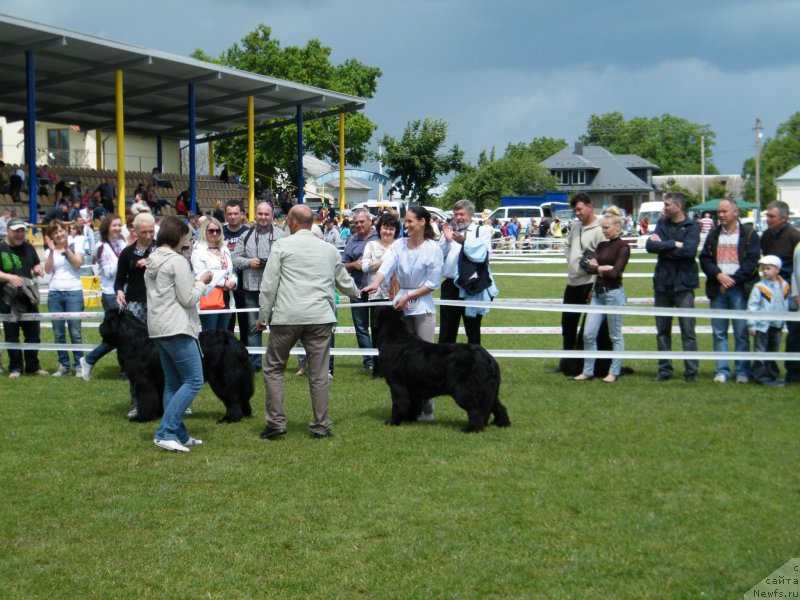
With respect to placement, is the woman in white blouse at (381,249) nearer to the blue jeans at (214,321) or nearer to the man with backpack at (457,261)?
the man with backpack at (457,261)

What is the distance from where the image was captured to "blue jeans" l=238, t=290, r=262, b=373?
33.4 feet

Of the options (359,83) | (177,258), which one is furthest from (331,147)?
(177,258)

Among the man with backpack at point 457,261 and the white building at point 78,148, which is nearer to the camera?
the man with backpack at point 457,261

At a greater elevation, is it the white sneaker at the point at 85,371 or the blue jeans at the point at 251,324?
the blue jeans at the point at 251,324

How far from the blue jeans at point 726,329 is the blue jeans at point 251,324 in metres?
5.19

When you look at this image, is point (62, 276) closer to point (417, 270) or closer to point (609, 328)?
point (417, 270)

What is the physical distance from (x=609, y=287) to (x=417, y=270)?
2851mm

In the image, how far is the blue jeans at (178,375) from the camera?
6.62 meters

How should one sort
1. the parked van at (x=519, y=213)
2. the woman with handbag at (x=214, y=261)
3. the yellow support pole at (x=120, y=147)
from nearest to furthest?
the woman with handbag at (x=214, y=261), the yellow support pole at (x=120, y=147), the parked van at (x=519, y=213)

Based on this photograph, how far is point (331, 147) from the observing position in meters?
61.9

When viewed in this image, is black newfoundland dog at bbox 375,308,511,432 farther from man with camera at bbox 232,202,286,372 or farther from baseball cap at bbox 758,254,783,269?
baseball cap at bbox 758,254,783,269

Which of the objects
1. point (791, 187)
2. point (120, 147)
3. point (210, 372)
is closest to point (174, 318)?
point (210, 372)

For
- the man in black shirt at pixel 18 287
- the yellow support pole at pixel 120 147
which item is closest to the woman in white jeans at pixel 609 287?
the man in black shirt at pixel 18 287

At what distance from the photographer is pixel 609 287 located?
31.3 ft
